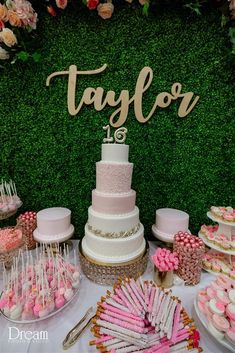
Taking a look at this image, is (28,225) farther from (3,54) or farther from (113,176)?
(3,54)

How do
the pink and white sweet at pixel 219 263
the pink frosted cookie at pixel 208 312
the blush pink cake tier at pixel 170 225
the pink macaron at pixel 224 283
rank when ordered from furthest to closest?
1. the blush pink cake tier at pixel 170 225
2. the pink and white sweet at pixel 219 263
3. the pink macaron at pixel 224 283
4. the pink frosted cookie at pixel 208 312

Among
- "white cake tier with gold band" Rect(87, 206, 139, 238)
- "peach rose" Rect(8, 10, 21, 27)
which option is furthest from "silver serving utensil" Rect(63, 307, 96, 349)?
"peach rose" Rect(8, 10, 21, 27)

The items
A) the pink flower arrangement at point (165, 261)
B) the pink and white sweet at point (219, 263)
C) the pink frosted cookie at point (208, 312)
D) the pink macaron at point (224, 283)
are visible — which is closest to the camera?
the pink frosted cookie at point (208, 312)

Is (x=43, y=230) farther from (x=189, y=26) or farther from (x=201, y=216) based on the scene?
(x=189, y=26)

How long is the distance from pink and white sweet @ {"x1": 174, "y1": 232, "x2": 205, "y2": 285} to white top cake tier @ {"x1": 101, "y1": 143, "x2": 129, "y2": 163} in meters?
0.61

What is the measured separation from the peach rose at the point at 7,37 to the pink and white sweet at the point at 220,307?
1896 mm

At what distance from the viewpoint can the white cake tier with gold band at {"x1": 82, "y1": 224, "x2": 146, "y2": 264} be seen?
1215 mm

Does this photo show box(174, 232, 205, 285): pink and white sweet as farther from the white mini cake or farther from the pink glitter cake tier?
the white mini cake

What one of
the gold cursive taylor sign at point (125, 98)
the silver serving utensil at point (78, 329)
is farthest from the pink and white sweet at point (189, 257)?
the gold cursive taylor sign at point (125, 98)

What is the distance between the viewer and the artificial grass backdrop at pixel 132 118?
4.81 feet

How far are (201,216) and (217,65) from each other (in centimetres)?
115

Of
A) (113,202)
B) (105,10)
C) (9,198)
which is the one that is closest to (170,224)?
(113,202)

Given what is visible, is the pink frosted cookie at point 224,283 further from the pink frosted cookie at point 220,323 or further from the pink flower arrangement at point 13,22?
the pink flower arrangement at point 13,22

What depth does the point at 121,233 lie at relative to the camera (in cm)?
124
